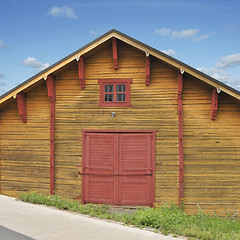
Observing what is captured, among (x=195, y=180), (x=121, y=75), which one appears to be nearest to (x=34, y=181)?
(x=121, y=75)

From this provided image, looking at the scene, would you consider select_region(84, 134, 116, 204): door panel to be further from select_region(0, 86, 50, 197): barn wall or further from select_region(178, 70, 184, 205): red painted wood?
select_region(178, 70, 184, 205): red painted wood

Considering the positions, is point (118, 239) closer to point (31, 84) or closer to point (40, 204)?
point (40, 204)

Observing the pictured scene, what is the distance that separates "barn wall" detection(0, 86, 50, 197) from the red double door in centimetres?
201

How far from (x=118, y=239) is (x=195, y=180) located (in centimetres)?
493

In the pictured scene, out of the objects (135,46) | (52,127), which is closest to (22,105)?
(52,127)

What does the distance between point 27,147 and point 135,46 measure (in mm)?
6055

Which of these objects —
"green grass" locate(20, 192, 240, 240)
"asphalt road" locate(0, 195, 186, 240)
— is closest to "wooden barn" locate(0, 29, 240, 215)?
"green grass" locate(20, 192, 240, 240)

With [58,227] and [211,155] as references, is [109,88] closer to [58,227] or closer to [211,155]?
[211,155]

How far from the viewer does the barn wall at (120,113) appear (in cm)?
1025

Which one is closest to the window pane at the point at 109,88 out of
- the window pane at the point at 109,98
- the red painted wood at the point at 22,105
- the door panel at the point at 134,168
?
the window pane at the point at 109,98

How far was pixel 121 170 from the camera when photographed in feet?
33.9

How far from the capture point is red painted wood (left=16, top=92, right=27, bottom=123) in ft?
35.6

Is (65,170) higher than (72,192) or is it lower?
higher

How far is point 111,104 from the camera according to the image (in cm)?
1047
